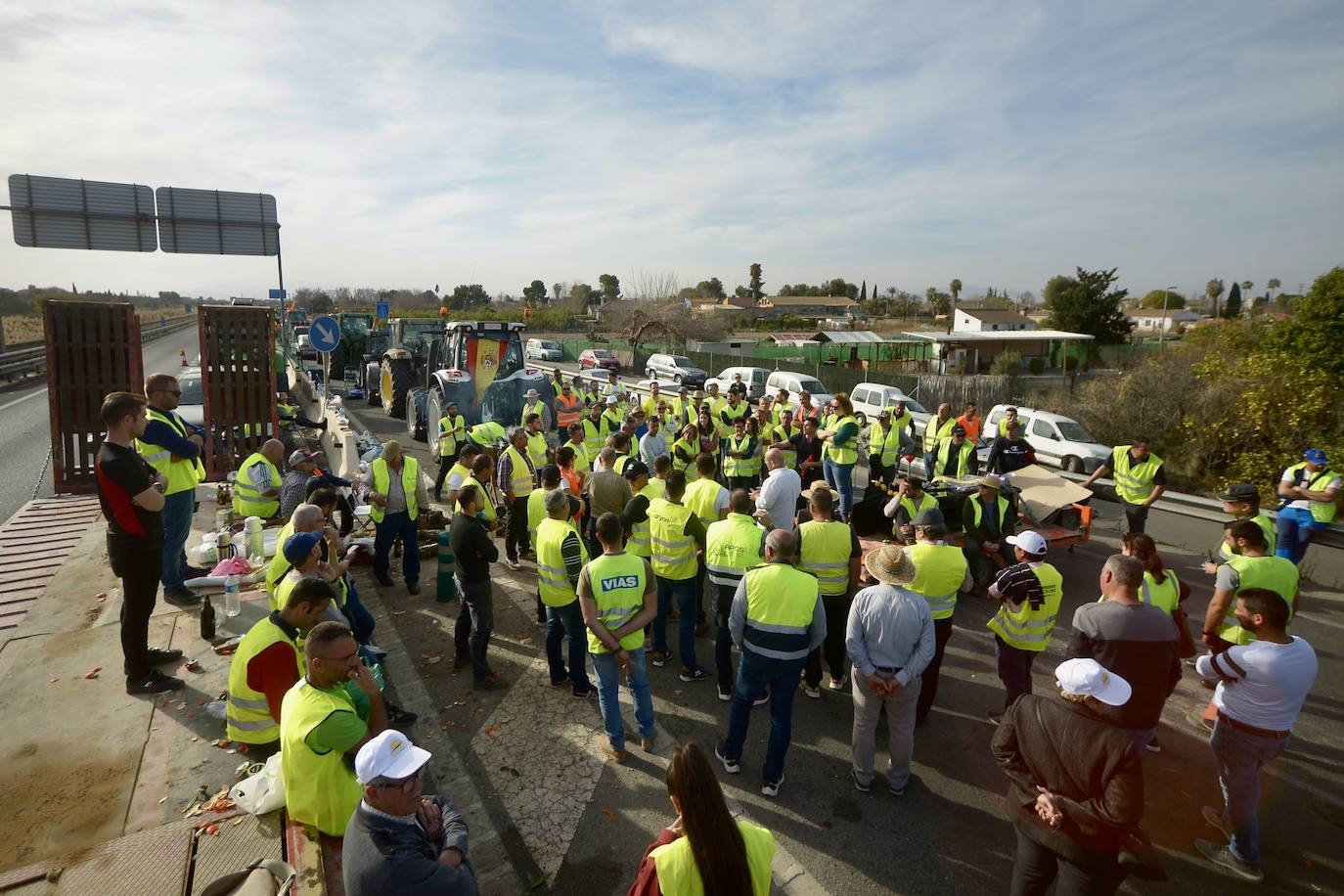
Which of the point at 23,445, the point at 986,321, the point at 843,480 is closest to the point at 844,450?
the point at 843,480

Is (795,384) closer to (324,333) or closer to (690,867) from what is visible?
(324,333)

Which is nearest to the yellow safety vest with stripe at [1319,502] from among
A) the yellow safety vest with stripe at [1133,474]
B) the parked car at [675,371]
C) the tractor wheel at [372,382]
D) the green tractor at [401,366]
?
the yellow safety vest with stripe at [1133,474]

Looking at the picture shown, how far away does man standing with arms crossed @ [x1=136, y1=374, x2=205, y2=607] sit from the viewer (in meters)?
5.73

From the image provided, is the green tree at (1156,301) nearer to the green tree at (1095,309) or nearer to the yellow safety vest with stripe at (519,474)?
the green tree at (1095,309)

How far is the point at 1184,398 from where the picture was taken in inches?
549

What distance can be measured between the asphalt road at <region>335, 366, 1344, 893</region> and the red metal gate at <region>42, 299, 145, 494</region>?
9.09 m

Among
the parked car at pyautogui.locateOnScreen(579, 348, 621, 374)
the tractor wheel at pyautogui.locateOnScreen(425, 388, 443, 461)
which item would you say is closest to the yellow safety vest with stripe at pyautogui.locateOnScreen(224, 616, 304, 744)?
the tractor wheel at pyautogui.locateOnScreen(425, 388, 443, 461)

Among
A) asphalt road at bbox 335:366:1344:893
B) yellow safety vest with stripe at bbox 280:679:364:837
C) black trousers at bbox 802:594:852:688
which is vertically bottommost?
asphalt road at bbox 335:366:1344:893

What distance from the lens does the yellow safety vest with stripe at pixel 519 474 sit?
26.3 feet

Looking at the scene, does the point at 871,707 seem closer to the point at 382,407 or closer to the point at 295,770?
the point at 295,770

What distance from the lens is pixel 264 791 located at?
3.58 m

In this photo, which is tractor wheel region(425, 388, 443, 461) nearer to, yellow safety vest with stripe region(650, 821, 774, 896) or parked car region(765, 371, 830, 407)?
parked car region(765, 371, 830, 407)

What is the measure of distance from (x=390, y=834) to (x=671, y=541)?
345 centimetres

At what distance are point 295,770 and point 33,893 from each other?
147cm
